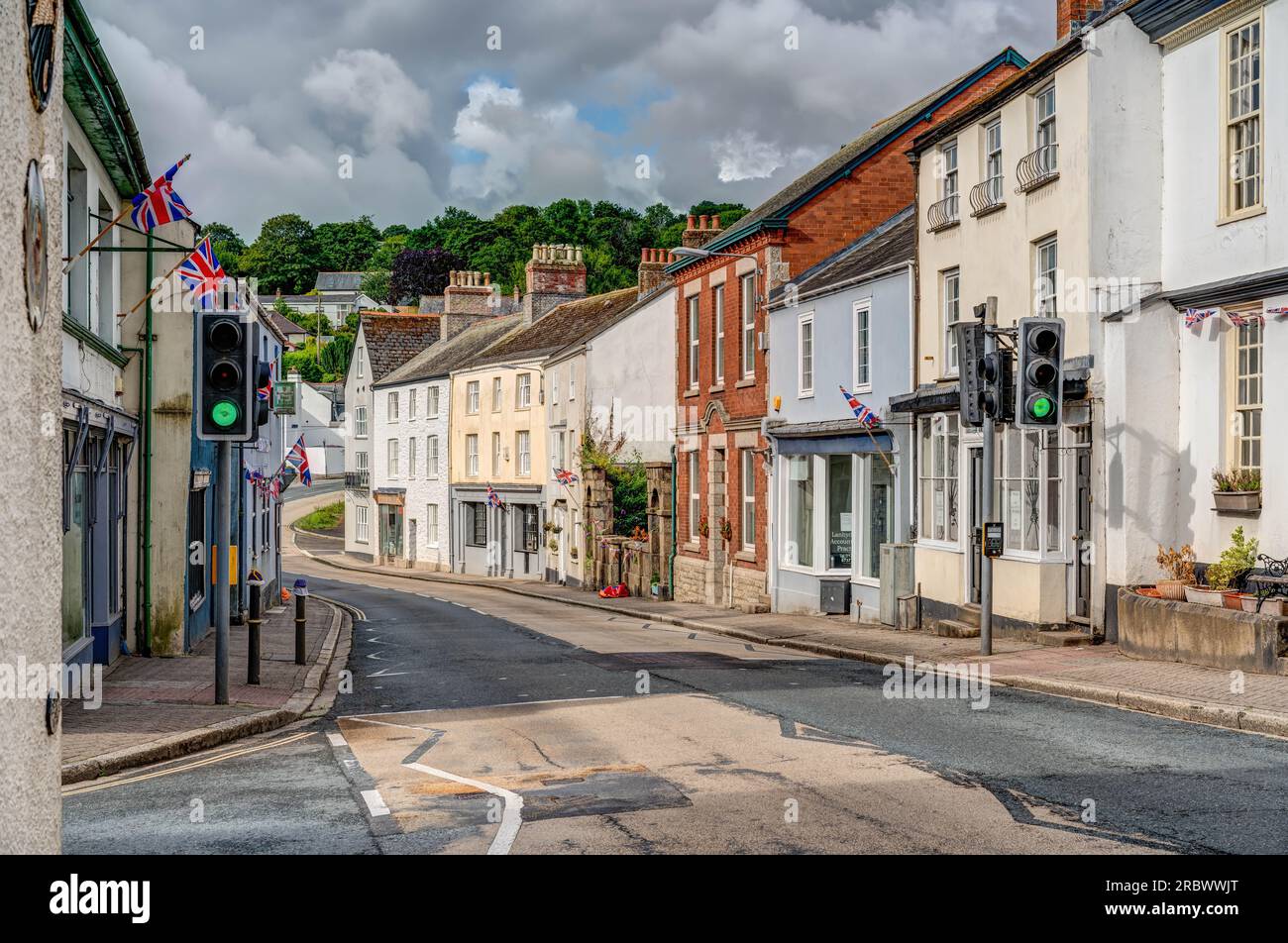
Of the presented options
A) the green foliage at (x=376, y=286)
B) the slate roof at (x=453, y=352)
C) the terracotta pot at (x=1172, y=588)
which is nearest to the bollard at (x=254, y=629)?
the terracotta pot at (x=1172, y=588)

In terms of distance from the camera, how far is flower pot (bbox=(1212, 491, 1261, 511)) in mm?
16234

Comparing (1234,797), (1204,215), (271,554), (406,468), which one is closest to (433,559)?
(406,468)

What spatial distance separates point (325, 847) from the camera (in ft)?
25.0

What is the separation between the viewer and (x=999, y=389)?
16531 mm

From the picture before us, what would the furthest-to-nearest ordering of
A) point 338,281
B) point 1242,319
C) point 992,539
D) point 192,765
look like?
point 338,281
point 992,539
point 1242,319
point 192,765

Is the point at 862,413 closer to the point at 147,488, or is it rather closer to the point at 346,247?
the point at 147,488

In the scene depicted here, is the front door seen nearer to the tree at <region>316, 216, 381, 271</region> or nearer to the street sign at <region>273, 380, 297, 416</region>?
the street sign at <region>273, 380, 297, 416</region>

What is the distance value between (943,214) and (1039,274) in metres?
3.66

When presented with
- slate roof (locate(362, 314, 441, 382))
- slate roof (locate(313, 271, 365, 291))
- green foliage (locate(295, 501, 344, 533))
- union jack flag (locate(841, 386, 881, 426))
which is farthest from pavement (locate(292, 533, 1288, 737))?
slate roof (locate(313, 271, 365, 291))

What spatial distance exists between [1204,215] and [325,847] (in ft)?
47.8

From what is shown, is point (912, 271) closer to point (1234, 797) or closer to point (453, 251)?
point (1234, 797)

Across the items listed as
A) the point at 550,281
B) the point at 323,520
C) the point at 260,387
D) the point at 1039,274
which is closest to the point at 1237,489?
the point at 1039,274

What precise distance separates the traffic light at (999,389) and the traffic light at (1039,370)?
407 mm

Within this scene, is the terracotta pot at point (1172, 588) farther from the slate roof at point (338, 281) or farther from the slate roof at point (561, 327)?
the slate roof at point (338, 281)
